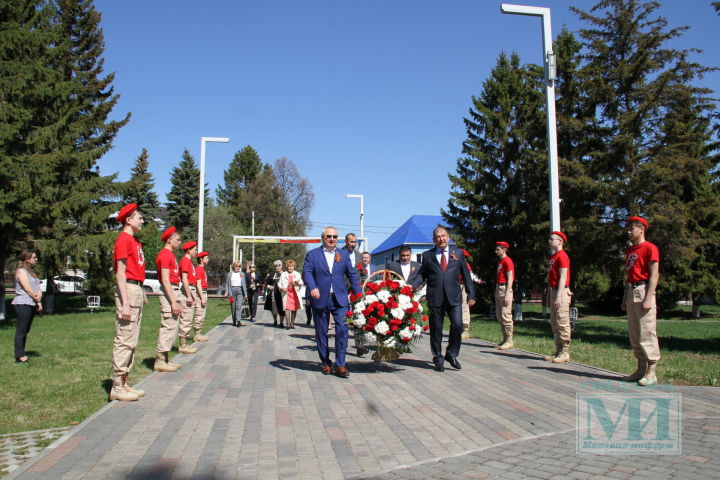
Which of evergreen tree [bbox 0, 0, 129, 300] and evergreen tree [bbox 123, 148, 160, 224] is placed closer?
evergreen tree [bbox 0, 0, 129, 300]

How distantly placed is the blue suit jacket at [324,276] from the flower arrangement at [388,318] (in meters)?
0.38

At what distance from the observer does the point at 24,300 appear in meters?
9.80

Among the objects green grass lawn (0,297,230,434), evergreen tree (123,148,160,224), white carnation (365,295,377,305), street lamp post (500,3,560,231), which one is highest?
evergreen tree (123,148,160,224)

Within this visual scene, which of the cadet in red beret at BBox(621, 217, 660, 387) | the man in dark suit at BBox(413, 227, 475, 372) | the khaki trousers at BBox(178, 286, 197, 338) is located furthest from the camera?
the khaki trousers at BBox(178, 286, 197, 338)

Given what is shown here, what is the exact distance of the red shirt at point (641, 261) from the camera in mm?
7078

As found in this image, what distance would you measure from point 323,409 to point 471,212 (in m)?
25.0

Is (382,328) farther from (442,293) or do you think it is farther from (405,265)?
(405,265)

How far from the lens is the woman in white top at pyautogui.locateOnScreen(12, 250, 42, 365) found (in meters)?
9.59

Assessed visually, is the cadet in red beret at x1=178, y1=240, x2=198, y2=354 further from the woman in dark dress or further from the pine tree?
the pine tree

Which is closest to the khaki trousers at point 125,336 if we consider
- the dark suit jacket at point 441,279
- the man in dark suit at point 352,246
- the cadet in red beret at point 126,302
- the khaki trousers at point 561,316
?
the cadet in red beret at point 126,302

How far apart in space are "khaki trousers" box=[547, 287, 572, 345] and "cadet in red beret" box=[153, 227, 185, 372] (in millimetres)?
5619

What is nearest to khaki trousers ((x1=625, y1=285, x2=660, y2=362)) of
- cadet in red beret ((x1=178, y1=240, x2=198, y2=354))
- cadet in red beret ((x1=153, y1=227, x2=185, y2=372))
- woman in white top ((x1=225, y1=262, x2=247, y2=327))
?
→ cadet in red beret ((x1=153, y1=227, x2=185, y2=372))

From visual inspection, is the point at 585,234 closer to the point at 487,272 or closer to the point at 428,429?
the point at 487,272

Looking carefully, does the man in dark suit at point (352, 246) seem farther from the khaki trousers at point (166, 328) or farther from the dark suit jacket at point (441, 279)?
the khaki trousers at point (166, 328)
